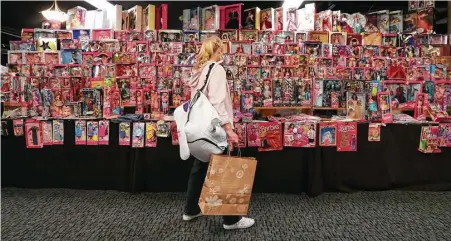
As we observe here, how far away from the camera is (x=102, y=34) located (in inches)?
175

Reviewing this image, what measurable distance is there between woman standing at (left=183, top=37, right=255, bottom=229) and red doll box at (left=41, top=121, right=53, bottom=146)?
175 cm

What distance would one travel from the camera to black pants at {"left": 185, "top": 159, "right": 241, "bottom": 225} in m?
2.79

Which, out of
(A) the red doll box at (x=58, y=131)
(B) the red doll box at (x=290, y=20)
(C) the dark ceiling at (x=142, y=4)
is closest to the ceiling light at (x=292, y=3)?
A: (B) the red doll box at (x=290, y=20)

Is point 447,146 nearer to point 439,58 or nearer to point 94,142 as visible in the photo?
point 439,58

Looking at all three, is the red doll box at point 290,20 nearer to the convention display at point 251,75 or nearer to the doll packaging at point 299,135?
the convention display at point 251,75

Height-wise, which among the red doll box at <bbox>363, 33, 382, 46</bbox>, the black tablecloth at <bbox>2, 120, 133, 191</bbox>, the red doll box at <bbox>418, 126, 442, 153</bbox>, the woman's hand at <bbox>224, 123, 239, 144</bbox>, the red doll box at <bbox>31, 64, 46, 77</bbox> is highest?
the red doll box at <bbox>363, 33, 382, 46</bbox>

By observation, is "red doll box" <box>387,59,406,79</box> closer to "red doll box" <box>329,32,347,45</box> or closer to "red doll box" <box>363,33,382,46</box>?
"red doll box" <box>363,33,382,46</box>

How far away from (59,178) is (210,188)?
6.77 ft

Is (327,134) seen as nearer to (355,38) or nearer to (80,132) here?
(355,38)

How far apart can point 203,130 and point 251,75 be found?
1.76 m

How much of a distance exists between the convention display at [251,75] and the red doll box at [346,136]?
0.01 metres

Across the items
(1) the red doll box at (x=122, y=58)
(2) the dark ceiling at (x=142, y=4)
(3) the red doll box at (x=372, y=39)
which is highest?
(2) the dark ceiling at (x=142, y=4)

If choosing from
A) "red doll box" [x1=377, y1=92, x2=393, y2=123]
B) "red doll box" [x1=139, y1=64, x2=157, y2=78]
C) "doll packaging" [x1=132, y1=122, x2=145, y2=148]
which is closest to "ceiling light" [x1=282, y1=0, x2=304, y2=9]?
"red doll box" [x1=377, y1=92, x2=393, y2=123]

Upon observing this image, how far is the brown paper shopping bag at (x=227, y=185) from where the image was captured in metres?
2.53
